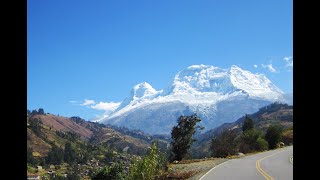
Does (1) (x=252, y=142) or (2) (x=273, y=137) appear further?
(2) (x=273, y=137)

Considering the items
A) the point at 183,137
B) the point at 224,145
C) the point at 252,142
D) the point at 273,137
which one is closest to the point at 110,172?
the point at 183,137

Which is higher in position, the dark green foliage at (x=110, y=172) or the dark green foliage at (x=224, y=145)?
the dark green foliage at (x=224, y=145)

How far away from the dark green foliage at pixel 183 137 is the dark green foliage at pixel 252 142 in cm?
2053

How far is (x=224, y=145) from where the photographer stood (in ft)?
243

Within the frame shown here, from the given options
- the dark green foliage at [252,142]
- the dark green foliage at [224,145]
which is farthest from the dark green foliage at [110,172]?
the dark green foliage at [252,142]

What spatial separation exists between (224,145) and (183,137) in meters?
14.4

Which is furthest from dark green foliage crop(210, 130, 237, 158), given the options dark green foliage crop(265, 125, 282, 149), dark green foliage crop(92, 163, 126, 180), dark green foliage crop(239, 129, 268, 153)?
dark green foliage crop(92, 163, 126, 180)

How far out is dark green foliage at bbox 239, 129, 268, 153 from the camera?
80188 mm

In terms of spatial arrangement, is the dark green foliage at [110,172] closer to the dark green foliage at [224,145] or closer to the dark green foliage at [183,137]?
the dark green foliage at [183,137]

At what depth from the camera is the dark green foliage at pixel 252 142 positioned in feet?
263

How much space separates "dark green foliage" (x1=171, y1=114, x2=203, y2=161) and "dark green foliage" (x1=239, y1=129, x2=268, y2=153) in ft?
67.3

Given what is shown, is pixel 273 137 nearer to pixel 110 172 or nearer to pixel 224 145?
pixel 224 145
